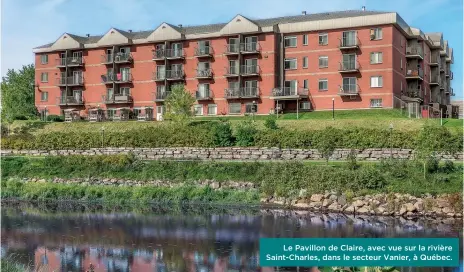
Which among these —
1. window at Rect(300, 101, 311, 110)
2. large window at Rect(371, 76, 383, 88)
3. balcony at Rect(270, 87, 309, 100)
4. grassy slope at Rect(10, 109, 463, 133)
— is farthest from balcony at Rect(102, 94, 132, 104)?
large window at Rect(371, 76, 383, 88)

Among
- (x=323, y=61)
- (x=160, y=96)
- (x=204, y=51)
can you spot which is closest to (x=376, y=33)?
(x=323, y=61)

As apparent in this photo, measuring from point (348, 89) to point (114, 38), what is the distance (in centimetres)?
2788

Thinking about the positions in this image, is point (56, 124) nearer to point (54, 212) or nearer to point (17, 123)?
point (17, 123)

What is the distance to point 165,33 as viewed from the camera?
61.2 metres

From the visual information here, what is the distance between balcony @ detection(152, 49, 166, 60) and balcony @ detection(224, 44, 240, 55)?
7.37 m

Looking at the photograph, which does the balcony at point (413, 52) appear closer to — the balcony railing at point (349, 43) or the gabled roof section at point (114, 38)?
the balcony railing at point (349, 43)

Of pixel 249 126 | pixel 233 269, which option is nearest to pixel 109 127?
pixel 249 126

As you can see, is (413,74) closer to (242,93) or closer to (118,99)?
(242,93)

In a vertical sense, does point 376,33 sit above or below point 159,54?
above

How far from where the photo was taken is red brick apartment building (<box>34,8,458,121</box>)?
54.4m

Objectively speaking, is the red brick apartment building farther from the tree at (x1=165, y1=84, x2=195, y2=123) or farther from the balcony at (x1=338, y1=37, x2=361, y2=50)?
the tree at (x1=165, y1=84, x2=195, y2=123)

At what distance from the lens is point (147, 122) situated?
Result: 53500 mm

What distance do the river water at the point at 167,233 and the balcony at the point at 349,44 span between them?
1126 inches

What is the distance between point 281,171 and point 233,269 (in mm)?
16379
